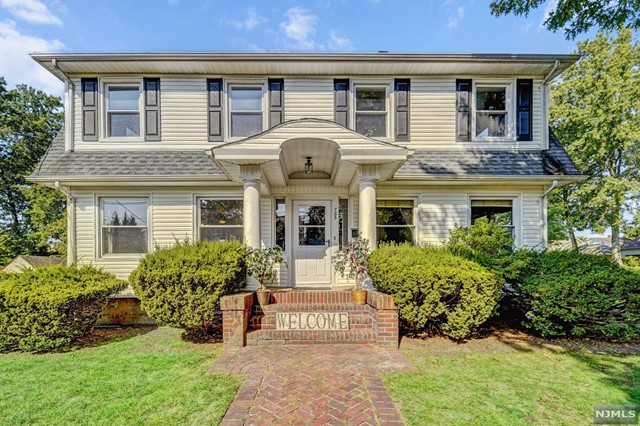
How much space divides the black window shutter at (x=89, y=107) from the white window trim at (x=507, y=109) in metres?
9.19

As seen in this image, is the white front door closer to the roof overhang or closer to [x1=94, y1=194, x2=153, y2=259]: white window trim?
the roof overhang

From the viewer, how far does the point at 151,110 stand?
23.6 feet

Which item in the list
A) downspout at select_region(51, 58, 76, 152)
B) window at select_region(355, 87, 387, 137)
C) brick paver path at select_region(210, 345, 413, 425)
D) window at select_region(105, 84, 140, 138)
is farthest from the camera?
window at select_region(355, 87, 387, 137)

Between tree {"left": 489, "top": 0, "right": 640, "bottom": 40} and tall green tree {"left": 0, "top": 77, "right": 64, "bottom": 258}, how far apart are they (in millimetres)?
22488

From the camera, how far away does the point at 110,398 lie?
3203mm

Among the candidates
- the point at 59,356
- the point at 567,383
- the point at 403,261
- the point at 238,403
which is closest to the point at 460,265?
the point at 403,261

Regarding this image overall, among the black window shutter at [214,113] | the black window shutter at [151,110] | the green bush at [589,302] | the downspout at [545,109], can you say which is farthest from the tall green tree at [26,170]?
the downspout at [545,109]


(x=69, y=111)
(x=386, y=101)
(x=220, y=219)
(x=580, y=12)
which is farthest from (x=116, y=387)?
(x=580, y=12)

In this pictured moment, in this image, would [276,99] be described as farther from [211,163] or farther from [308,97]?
[211,163]

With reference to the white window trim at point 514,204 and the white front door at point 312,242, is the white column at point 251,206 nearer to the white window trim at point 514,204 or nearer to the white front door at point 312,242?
the white front door at point 312,242

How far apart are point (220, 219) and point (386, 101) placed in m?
5.06

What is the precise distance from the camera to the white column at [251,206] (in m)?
5.40

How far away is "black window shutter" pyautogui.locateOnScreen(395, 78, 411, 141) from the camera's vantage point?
287 inches

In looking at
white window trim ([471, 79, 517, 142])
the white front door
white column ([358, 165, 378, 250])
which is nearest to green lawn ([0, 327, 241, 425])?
the white front door
